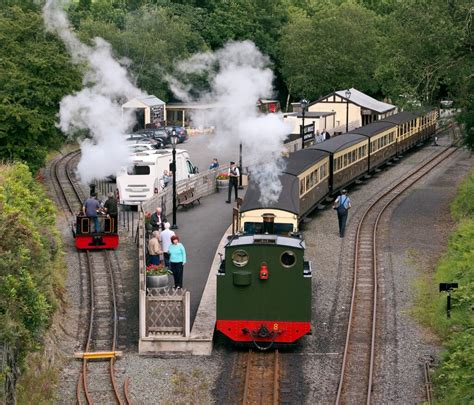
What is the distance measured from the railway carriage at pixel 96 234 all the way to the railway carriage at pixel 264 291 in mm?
9255

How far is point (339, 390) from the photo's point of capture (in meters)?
15.7

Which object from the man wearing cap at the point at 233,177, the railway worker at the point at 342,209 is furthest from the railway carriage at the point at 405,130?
the railway worker at the point at 342,209

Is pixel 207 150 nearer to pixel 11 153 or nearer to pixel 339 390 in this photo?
pixel 11 153

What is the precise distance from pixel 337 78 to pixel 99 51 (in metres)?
36.2

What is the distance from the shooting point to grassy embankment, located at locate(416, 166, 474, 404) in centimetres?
1452

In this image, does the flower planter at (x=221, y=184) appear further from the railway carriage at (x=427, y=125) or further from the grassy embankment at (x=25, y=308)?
the railway carriage at (x=427, y=125)

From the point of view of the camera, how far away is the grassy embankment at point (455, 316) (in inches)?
571

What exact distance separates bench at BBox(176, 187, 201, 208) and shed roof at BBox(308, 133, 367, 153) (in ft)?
15.3

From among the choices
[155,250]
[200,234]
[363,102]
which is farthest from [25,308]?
[363,102]

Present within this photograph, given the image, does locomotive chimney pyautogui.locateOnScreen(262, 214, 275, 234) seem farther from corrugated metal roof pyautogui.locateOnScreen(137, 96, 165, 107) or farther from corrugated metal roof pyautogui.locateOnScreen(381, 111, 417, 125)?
corrugated metal roof pyautogui.locateOnScreen(137, 96, 165, 107)

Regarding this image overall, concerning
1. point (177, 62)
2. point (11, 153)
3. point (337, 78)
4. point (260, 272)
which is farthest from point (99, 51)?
point (337, 78)

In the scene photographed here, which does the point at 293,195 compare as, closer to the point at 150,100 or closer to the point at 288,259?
the point at 288,259

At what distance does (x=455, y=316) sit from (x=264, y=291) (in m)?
4.24

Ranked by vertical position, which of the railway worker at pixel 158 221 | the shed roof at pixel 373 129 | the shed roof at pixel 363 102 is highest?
the shed roof at pixel 363 102
